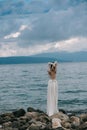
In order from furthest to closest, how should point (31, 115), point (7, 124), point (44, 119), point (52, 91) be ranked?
point (52, 91) → point (31, 115) → point (44, 119) → point (7, 124)

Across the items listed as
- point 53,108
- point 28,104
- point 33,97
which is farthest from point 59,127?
point 33,97

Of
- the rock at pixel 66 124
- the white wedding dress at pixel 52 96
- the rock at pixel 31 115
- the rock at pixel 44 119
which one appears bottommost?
the rock at pixel 66 124

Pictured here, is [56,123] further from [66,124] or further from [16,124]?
[16,124]

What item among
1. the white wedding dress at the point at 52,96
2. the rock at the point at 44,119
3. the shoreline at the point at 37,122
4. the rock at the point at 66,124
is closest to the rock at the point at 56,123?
the shoreline at the point at 37,122

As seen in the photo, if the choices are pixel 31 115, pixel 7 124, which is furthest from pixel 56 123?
pixel 31 115

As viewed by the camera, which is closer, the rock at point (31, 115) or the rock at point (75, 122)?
the rock at point (75, 122)

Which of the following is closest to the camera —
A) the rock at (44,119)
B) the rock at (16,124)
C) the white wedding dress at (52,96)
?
the rock at (16,124)

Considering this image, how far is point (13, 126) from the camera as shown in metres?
20.3

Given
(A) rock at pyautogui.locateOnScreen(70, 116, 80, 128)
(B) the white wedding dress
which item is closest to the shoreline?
(A) rock at pyautogui.locateOnScreen(70, 116, 80, 128)

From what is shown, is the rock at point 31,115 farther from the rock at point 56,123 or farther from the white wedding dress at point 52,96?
the rock at point 56,123

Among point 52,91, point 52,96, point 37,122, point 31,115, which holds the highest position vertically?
point 52,91

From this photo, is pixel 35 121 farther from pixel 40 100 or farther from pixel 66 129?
pixel 40 100

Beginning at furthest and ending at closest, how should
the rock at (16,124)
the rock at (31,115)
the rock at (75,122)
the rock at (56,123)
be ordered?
the rock at (31,115), the rock at (75,122), the rock at (16,124), the rock at (56,123)

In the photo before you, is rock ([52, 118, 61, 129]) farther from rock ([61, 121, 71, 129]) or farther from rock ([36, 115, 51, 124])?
rock ([36, 115, 51, 124])
